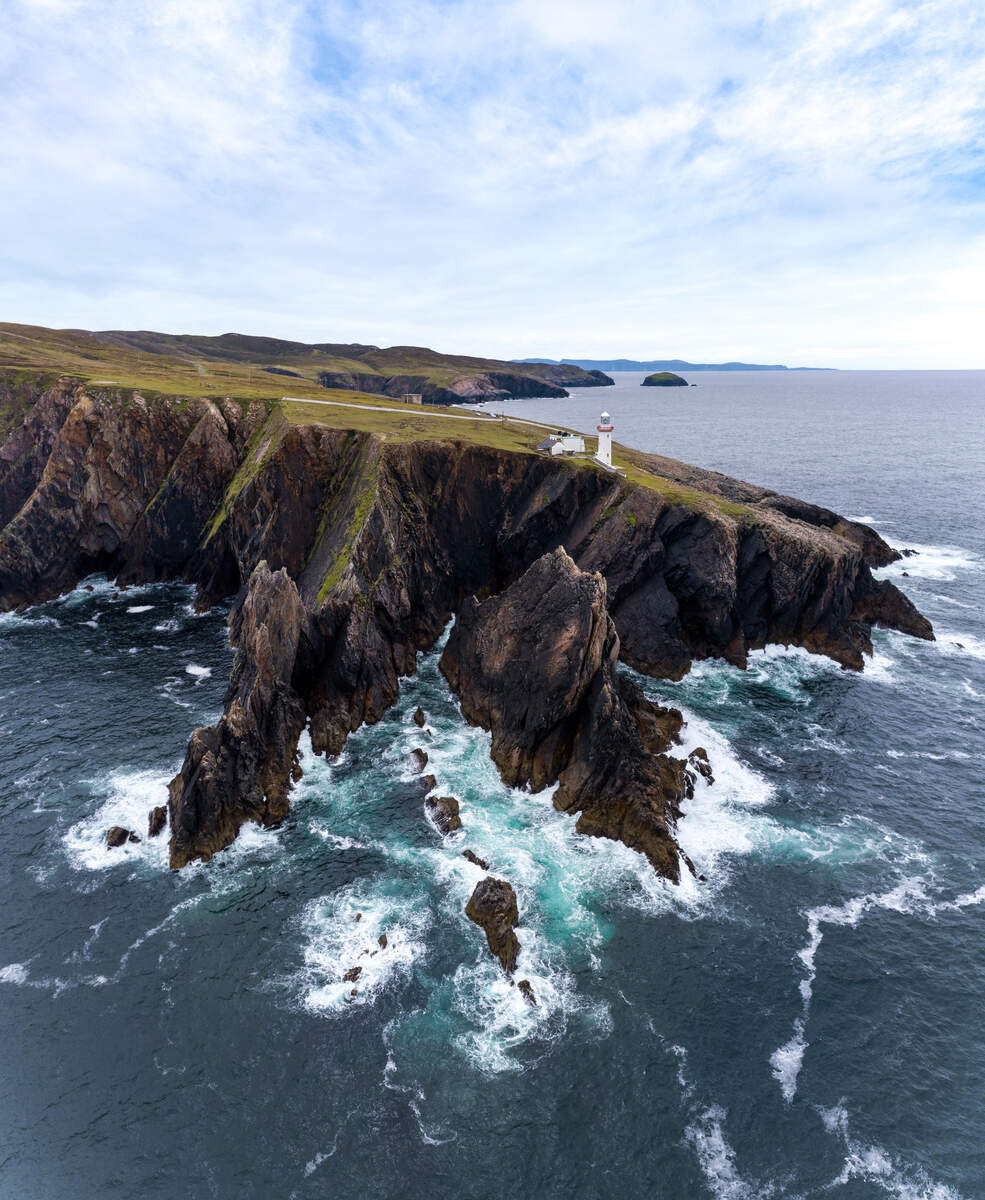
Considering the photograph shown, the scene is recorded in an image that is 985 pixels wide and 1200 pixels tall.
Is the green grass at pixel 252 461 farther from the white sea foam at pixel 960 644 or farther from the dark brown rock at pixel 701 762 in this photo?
the white sea foam at pixel 960 644

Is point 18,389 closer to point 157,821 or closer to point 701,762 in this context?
point 157,821

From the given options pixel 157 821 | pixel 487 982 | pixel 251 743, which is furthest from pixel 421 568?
pixel 487 982

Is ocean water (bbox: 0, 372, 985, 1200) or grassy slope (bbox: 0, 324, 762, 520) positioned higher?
grassy slope (bbox: 0, 324, 762, 520)

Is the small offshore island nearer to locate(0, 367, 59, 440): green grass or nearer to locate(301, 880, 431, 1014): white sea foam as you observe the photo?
locate(0, 367, 59, 440): green grass

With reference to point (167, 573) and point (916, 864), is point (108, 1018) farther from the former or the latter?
point (167, 573)

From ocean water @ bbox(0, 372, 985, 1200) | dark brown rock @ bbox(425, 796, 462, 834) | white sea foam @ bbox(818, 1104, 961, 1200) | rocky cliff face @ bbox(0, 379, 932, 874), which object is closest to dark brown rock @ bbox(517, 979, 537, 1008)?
ocean water @ bbox(0, 372, 985, 1200)

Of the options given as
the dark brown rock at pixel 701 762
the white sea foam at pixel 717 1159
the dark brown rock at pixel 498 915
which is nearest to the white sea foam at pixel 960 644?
the dark brown rock at pixel 701 762

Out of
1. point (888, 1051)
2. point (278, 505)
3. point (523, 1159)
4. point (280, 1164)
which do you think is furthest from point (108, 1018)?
point (278, 505)
